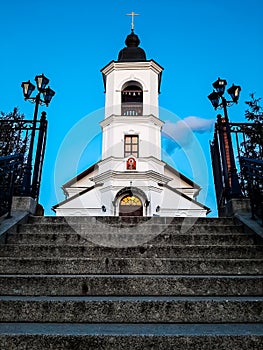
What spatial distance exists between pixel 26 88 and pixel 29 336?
646 centimetres

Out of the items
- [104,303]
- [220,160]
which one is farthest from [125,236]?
[220,160]

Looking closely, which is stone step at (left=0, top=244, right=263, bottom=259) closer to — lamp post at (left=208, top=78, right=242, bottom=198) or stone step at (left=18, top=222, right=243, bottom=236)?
stone step at (left=18, top=222, right=243, bottom=236)

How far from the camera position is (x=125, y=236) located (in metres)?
4.53

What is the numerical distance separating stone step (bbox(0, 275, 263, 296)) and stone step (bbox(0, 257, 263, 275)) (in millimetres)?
449

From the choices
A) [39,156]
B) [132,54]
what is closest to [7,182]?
[39,156]

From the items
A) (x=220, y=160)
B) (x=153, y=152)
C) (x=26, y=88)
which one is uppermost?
(x=153, y=152)

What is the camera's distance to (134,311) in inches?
106

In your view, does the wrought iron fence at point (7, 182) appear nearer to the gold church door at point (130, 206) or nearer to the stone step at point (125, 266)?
the stone step at point (125, 266)

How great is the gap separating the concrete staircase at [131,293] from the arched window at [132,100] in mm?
19370

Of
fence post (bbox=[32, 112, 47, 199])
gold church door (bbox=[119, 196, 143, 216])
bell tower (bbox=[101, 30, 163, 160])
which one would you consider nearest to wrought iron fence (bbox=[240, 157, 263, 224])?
fence post (bbox=[32, 112, 47, 199])

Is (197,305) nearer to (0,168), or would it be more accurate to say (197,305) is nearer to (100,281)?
(100,281)

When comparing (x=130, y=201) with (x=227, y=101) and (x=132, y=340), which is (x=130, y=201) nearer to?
(x=227, y=101)

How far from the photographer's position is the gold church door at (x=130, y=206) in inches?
773

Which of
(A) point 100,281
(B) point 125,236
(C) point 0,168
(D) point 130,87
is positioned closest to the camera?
(A) point 100,281
